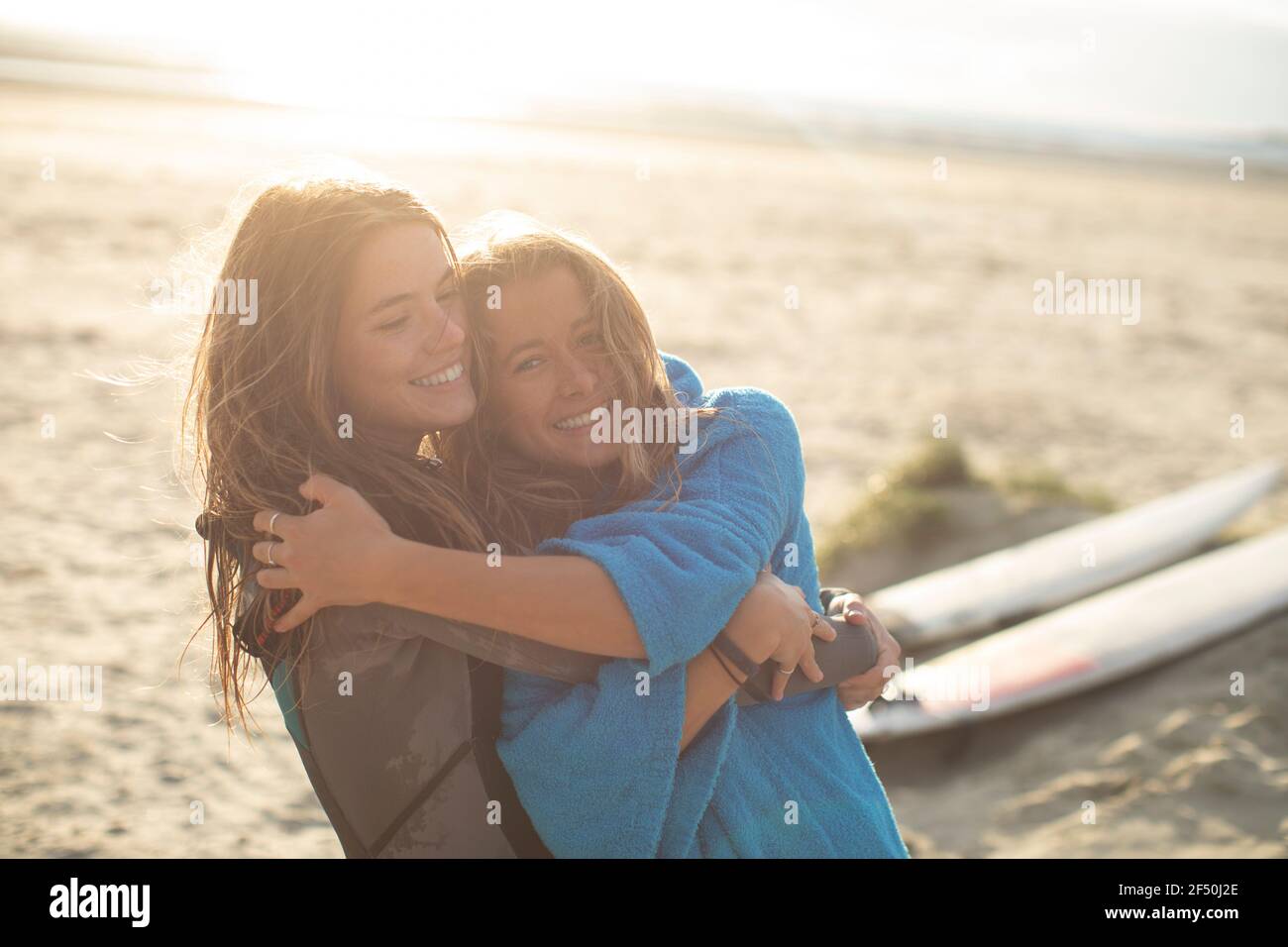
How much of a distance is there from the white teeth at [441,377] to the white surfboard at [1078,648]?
3399 millimetres

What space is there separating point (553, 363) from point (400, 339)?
278 millimetres

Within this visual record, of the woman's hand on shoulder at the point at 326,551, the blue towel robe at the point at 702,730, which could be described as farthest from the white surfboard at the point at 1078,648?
the woman's hand on shoulder at the point at 326,551

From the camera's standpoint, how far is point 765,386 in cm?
974

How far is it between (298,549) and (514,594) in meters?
0.31

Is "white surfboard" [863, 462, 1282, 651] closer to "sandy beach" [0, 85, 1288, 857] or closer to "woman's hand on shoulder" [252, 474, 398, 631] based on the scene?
"sandy beach" [0, 85, 1288, 857]

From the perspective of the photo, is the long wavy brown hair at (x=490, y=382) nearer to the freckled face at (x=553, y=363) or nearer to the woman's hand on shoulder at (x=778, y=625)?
the freckled face at (x=553, y=363)

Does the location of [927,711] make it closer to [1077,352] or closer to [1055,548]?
[1055,548]

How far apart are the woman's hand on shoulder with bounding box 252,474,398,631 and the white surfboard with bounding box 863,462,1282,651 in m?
4.43

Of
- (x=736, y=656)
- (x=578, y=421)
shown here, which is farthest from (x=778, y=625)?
(x=578, y=421)

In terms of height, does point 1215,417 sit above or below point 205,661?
above

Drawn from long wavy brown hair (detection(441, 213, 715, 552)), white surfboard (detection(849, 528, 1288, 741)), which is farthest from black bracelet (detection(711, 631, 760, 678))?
white surfboard (detection(849, 528, 1288, 741))

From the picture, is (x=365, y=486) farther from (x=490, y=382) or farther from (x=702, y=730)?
(x=702, y=730)

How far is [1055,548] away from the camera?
21.5 ft
